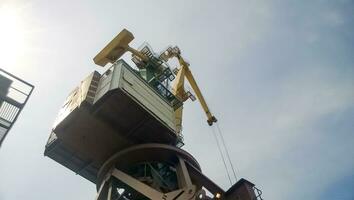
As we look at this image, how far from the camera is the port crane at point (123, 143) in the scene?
18.8 meters

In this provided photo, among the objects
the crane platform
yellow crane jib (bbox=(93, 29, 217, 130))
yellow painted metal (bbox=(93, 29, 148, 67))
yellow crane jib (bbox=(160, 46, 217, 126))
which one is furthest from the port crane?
yellow crane jib (bbox=(160, 46, 217, 126))

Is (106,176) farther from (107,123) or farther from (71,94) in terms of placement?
(71,94)

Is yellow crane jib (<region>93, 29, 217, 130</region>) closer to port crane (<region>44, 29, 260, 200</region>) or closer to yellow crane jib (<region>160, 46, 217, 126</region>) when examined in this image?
yellow crane jib (<region>160, 46, 217, 126</region>)

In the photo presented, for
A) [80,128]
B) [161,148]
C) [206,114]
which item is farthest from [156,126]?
[206,114]

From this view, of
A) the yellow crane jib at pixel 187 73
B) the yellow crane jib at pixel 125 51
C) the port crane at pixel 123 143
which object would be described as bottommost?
the port crane at pixel 123 143

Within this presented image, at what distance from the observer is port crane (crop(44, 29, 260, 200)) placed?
61.8 ft

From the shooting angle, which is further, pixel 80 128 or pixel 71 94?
pixel 71 94

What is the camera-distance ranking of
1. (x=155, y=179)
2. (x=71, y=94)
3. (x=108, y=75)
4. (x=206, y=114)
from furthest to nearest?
(x=206, y=114) → (x=71, y=94) → (x=108, y=75) → (x=155, y=179)

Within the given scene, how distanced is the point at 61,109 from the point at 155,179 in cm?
703

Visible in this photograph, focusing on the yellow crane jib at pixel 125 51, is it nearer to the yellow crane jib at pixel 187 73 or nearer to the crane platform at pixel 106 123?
the yellow crane jib at pixel 187 73

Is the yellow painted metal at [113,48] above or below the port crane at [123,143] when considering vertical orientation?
above

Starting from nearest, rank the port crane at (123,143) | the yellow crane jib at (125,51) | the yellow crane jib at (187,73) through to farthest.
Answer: the port crane at (123,143)
the yellow crane jib at (125,51)
the yellow crane jib at (187,73)

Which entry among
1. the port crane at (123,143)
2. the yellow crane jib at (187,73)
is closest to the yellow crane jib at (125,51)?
the yellow crane jib at (187,73)

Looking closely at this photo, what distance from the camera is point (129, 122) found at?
19453 millimetres
